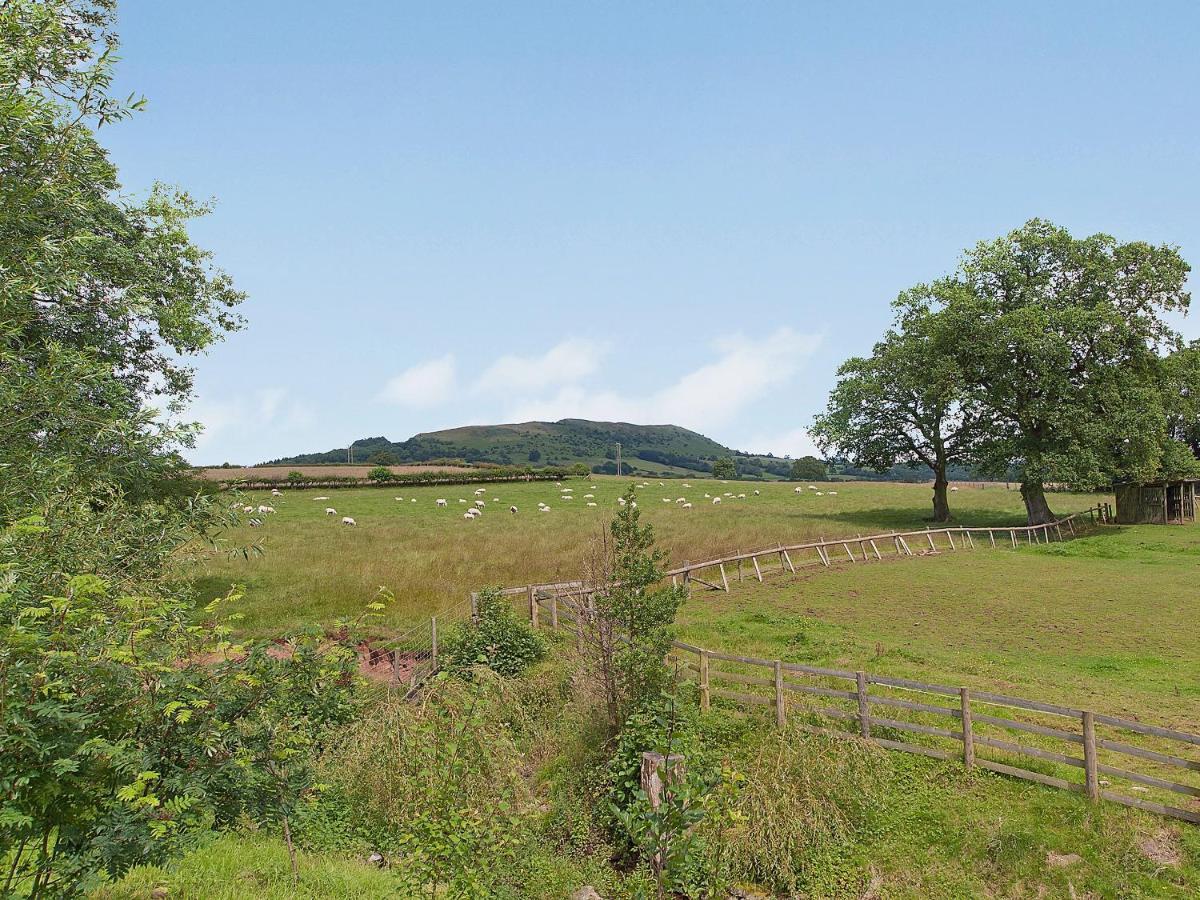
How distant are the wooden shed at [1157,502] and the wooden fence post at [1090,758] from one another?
41019 mm

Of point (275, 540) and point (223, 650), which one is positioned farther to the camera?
point (275, 540)

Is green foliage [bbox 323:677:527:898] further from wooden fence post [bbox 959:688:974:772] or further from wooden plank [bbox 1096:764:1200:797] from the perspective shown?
wooden plank [bbox 1096:764:1200:797]

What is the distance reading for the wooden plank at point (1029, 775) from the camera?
1062 centimetres

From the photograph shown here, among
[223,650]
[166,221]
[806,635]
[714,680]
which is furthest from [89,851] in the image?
[166,221]

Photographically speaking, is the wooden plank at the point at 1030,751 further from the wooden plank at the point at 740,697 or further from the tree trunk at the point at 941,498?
the tree trunk at the point at 941,498

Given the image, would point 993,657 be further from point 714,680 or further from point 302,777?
point 302,777

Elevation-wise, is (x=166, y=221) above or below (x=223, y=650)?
above

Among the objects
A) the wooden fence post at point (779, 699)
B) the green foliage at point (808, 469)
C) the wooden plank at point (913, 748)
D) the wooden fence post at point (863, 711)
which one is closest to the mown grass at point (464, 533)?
the wooden fence post at point (779, 699)

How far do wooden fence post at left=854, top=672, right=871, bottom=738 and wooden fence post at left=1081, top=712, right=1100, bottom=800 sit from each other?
3.25m

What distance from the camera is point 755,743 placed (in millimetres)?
12922

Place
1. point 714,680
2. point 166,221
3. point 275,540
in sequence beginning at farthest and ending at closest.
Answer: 1. point 275,540
2. point 166,221
3. point 714,680

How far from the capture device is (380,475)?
6825cm

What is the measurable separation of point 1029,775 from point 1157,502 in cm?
4222

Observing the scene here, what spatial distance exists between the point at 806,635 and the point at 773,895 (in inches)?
385
